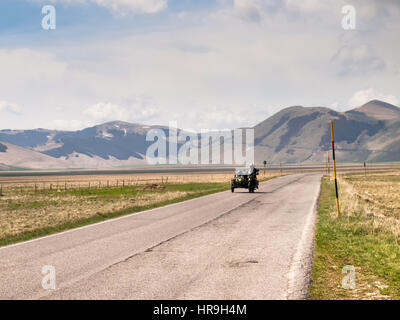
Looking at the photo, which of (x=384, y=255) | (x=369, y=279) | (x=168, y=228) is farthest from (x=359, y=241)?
(x=168, y=228)

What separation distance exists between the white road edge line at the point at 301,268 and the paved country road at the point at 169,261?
0.06 feet

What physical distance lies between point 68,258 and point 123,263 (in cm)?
159

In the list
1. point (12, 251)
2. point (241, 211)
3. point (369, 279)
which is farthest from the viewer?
point (241, 211)

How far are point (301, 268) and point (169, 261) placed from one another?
299 centimetres

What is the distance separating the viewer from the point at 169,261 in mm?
10031

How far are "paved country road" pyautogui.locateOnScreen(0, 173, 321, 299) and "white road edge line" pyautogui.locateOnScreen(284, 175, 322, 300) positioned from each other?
0.02m

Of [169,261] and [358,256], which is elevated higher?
[169,261]

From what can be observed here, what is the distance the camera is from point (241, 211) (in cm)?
2116

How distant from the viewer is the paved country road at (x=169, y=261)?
7.56 metres
